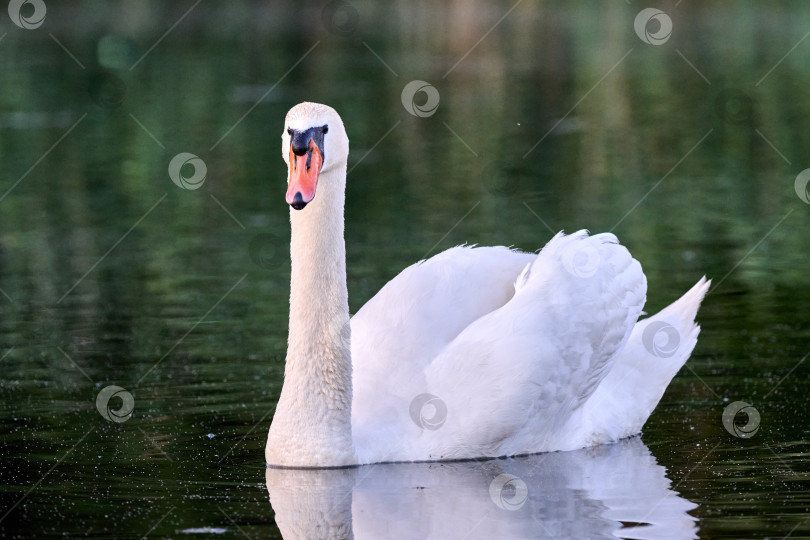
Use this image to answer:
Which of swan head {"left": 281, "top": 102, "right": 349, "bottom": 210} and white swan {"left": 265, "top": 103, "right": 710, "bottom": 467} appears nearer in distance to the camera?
swan head {"left": 281, "top": 102, "right": 349, "bottom": 210}

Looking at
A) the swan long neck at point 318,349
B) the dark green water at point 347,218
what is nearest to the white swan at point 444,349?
the swan long neck at point 318,349

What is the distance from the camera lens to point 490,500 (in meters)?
8.29

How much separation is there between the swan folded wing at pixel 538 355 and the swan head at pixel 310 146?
4.61 feet

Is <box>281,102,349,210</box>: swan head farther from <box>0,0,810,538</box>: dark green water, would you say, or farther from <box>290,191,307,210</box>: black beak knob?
<box>0,0,810,538</box>: dark green water

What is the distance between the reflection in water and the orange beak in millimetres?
1625

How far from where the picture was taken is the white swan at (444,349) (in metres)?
8.98

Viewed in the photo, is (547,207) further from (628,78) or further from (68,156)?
(628,78)

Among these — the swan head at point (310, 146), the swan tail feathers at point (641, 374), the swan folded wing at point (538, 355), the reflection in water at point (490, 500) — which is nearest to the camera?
the reflection in water at point (490, 500)

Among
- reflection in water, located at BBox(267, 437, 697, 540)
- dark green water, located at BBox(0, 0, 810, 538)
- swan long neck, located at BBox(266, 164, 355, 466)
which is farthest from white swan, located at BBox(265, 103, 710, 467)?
dark green water, located at BBox(0, 0, 810, 538)

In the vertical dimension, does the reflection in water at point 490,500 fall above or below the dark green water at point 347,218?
below

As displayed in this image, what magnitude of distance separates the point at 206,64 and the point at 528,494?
3239 cm

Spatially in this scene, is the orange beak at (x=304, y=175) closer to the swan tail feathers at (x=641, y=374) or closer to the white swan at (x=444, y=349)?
the white swan at (x=444, y=349)

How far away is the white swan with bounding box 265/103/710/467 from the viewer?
898 cm

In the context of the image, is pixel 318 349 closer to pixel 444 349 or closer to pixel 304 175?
pixel 444 349
